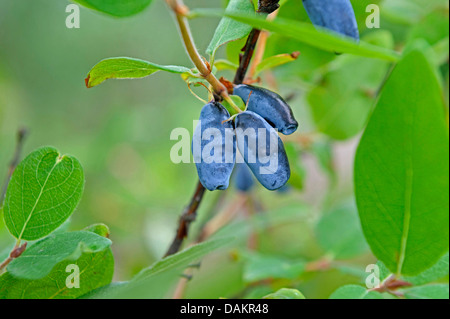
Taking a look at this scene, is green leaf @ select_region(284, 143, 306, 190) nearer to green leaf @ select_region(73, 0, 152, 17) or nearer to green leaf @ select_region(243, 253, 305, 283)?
green leaf @ select_region(243, 253, 305, 283)

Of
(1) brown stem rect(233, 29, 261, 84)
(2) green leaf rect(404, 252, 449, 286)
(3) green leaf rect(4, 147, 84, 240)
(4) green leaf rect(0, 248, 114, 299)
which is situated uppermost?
(1) brown stem rect(233, 29, 261, 84)

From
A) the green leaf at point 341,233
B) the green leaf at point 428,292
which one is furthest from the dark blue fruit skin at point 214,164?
the green leaf at point 341,233

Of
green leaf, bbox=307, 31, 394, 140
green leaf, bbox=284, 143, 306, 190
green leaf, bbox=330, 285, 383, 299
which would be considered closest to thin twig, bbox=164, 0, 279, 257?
green leaf, bbox=330, 285, 383, 299

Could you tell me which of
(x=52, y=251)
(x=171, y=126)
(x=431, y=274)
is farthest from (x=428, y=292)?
(x=171, y=126)

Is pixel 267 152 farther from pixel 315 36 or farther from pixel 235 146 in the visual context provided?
pixel 315 36

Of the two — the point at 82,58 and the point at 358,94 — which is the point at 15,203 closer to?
the point at 358,94

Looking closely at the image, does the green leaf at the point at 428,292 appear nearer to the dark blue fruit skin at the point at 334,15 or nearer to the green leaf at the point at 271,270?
the green leaf at the point at 271,270
